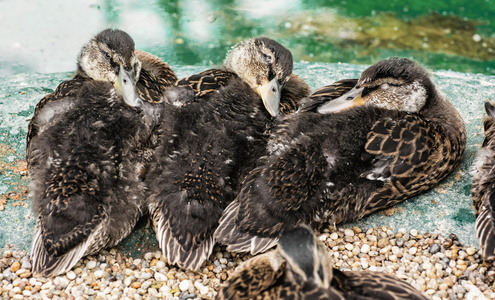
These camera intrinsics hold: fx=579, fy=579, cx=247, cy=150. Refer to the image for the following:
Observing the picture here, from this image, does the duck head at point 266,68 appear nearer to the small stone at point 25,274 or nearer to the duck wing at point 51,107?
the duck wing at point 51,107

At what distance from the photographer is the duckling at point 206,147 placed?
3.18 metres

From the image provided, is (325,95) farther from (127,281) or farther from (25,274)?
(25,274)

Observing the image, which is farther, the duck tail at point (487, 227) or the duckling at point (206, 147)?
the duckling at point (206, 147)

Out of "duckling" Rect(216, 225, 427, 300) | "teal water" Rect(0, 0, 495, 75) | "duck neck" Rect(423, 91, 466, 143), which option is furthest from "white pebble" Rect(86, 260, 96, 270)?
"teal water" Rect(0, 0, 495, 75)

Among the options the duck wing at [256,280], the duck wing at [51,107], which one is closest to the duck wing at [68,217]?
the duck wing at [51,107]

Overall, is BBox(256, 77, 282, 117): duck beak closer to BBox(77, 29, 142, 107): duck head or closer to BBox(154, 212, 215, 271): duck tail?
BBox(77, 29, 142, 107): duck head

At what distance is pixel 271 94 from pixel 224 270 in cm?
121

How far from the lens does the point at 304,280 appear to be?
2.47 meters

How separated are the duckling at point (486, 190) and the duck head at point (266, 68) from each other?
128cm

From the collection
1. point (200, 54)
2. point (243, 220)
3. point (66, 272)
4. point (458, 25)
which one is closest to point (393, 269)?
point (243, 220)

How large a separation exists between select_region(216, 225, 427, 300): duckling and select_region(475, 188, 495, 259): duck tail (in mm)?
601

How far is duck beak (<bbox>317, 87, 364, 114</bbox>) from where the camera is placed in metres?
3.62

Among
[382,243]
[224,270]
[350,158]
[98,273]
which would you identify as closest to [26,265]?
[98,273]

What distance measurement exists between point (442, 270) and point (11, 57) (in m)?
5.35
